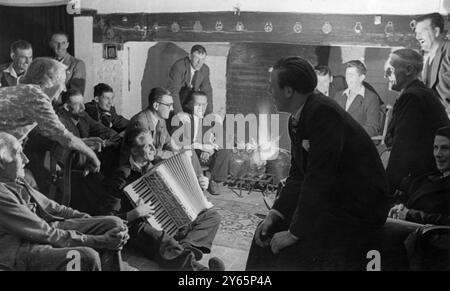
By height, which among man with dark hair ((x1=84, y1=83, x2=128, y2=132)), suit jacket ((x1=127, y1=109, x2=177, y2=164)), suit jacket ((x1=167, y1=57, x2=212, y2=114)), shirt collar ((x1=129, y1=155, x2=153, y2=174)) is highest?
suit jacket ((x1=167, y1=57, x2=212, y2=114))

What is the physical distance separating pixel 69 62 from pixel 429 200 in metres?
2.35

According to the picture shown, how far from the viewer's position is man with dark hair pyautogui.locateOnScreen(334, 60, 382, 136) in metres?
2.88

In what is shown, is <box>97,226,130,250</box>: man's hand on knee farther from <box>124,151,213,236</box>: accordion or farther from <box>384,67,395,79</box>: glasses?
<box>384,67,395,79</box>: glasses

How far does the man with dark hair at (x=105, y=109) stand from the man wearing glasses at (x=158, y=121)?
0.25ft

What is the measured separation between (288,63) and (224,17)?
0.49m

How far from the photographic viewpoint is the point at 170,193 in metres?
3.04

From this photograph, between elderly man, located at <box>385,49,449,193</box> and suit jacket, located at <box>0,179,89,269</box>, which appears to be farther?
suit jacket, located at <box>0,179,89,269</box>

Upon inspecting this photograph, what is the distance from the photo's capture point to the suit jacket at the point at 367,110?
9.46ft

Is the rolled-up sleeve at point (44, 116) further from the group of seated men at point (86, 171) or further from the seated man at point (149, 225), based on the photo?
the seated man at point (149, 225)

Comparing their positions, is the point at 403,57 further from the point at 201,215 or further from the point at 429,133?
the point at 201,215

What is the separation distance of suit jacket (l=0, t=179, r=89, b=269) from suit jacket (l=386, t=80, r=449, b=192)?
1.95 m

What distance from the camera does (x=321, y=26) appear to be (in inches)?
114

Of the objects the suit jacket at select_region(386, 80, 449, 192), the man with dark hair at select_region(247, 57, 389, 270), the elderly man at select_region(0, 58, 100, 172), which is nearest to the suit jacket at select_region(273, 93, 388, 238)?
the man with dark hair at select_region(247, 57, 389, 270)
